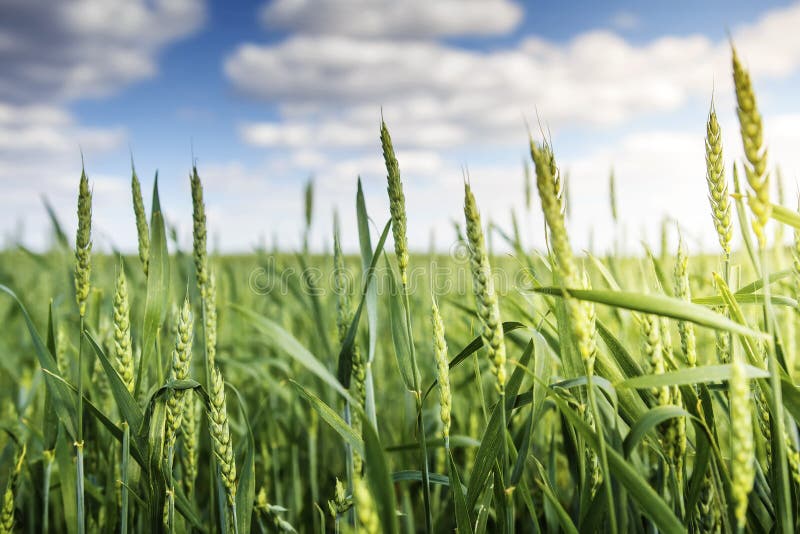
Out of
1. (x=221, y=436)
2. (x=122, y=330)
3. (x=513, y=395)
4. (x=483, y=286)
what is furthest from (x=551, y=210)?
(x=122, y=330)

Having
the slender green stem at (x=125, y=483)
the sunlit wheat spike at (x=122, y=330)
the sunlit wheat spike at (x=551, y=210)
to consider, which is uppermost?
the sunlit wheat spike at (x=551, y=210)

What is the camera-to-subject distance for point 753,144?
26.6 inches

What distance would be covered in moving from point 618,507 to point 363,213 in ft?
2.57

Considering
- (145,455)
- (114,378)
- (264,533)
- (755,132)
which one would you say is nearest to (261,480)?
(264,533)

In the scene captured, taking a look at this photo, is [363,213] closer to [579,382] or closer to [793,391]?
[579,382]

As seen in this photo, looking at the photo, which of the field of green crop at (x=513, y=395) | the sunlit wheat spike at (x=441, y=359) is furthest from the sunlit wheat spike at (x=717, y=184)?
the sunlit wheat spike at (x=441, y=359)

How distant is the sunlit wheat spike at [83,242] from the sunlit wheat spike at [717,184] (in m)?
1.19

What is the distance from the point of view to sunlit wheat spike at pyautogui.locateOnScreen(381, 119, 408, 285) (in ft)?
3.02

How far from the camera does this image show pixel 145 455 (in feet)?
3.45

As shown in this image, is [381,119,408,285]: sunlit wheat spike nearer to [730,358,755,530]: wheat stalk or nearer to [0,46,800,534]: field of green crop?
[0,46,800,534]: field of green crop

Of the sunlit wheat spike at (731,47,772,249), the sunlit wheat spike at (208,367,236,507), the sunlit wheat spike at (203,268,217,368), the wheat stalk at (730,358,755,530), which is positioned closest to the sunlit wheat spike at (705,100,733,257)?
the sunlit wheat spike at (731,47,772,249)

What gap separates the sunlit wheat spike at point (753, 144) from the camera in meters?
0.67

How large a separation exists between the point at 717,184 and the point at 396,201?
60 cm

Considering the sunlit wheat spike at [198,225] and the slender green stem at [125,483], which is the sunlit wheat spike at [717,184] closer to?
the sunlit wheat spike at [198,225]
